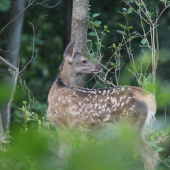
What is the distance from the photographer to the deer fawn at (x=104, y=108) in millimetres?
3867

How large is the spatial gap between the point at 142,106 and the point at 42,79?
5.49m

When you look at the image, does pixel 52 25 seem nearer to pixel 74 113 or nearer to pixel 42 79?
pixel 42 79

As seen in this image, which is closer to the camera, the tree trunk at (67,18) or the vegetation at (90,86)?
the vegetation at (90,86)

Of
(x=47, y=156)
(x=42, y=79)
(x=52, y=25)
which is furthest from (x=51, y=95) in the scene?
(x=52, y=25)

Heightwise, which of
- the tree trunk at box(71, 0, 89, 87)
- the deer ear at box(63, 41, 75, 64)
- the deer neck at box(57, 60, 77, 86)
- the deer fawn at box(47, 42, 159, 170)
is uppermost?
the tree trunk at box(71, 0, 89, 87)

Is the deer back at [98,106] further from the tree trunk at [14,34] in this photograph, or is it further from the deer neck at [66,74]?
the tree trunk at [14,34]

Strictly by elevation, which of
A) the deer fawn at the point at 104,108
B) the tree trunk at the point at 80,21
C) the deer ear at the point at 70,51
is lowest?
the deer fawn at the point at 104,108

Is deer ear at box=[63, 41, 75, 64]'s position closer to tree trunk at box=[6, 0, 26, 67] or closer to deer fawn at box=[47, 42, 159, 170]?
deer fawn at box=[47, 42, 159, 170]

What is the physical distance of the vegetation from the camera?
1.03 meters

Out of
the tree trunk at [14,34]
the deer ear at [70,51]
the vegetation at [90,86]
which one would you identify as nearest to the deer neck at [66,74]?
the deer ear at [70,51]

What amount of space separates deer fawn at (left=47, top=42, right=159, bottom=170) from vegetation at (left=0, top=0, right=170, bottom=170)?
15 cm

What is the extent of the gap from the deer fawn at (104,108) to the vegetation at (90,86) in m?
0.15

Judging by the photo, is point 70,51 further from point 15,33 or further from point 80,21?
point 15,33

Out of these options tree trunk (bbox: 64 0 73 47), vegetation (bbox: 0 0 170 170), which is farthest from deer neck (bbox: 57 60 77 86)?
tree trunk (bbox: 64 0 73 47)
